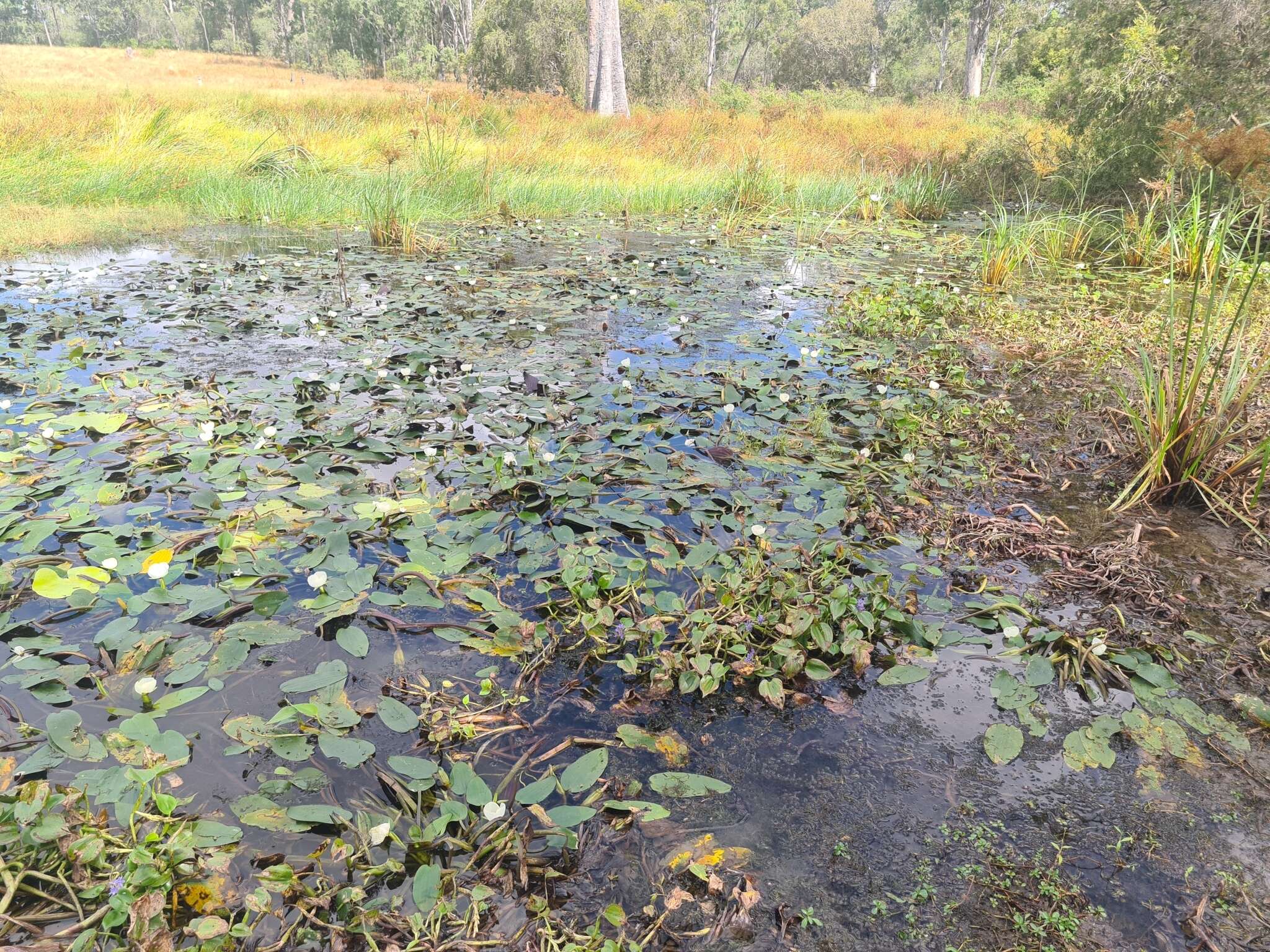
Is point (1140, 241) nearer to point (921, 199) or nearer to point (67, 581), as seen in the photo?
point (921, 199)

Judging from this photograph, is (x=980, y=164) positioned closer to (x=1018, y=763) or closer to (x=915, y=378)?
(x=915, y=378)

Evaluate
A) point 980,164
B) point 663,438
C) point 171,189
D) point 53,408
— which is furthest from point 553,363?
point 980,164

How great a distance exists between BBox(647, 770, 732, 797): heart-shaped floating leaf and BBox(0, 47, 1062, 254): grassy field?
684 cm

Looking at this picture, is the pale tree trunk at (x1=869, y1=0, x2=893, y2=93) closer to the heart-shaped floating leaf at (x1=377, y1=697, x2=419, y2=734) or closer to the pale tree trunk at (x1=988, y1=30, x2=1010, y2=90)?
the pale tree trunk at (x1=988, y1=30, x2=1010, y2=90)

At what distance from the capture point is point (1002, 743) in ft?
6.10

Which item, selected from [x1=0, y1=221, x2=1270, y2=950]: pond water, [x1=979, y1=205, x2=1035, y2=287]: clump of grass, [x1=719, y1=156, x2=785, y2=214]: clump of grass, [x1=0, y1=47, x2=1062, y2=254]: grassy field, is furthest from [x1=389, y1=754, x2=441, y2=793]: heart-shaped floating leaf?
[x1=719, y1=156, x2=785, y2=214]: clump of grass

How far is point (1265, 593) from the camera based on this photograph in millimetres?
2398

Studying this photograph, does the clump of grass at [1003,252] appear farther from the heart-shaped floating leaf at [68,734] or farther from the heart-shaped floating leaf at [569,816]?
the heart-shaped floating leaf at [68,734]

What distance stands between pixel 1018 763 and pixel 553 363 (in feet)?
10.7

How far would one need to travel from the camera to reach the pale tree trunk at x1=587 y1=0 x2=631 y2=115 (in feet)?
48.1

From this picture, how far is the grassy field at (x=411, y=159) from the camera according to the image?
8.31 metres

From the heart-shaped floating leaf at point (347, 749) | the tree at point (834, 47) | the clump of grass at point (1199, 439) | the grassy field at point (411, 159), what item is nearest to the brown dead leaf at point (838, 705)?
the heart-shaped floating leaf at point (347, 749)

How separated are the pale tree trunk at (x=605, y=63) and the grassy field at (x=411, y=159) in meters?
0.63

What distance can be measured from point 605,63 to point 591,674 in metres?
15.7
